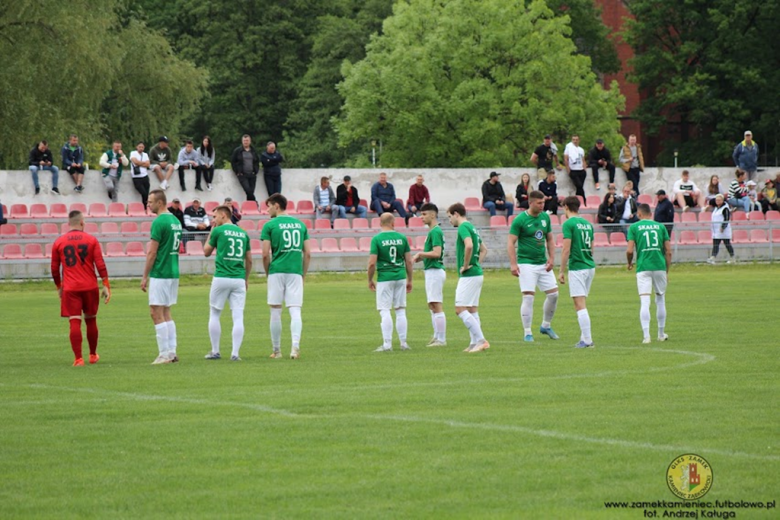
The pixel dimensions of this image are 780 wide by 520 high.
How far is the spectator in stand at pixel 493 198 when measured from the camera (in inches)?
1508

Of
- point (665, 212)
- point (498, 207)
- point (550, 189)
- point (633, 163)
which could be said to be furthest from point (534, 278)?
point (633, 163)

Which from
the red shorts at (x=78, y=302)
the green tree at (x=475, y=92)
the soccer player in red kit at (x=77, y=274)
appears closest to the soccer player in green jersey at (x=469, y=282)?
the soccer player in red kit at (x=77, y=274)

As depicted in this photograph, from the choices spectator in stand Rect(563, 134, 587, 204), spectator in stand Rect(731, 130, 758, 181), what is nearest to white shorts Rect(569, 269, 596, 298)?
spectator in stand Rect(563, 134, 587, 204)

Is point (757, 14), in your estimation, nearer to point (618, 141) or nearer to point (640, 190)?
point (618, 141)

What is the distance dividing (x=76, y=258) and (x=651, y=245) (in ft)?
25.4

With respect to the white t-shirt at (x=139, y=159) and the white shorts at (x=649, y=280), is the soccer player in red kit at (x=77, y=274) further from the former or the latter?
the white t-shirt at (x=139, y=159)

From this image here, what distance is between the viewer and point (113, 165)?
121 feet

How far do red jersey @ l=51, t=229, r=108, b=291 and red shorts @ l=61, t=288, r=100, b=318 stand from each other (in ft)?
0.23

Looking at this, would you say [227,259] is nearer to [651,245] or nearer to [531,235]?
[531,235]

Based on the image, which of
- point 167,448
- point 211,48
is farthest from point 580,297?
point 211,48

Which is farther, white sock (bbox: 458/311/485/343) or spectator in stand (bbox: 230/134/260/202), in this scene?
spectator in stand (bbox: 230/134/260/202)

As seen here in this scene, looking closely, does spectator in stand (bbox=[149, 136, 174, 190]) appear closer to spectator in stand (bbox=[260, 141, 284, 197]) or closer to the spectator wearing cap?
spectator in stand (bbox=[260, 141, 284, 197])

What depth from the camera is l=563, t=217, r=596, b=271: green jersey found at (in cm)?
1673

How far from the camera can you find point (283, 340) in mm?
19281
